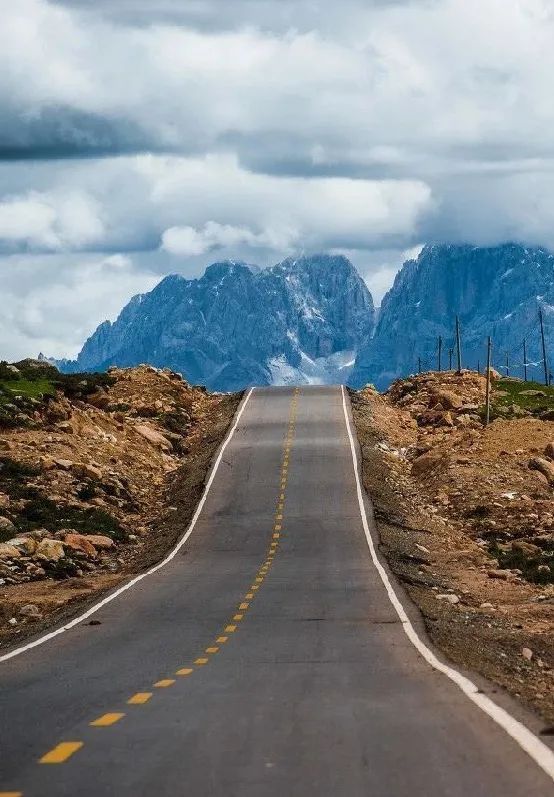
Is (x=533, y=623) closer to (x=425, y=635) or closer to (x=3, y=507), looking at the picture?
(x=425, y=635)

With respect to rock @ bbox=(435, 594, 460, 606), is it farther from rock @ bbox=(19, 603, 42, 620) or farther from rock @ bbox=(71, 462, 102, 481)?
rock @ bbox=(71, 462, 102, 481)

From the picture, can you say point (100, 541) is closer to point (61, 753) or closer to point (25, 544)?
point (25, 544)

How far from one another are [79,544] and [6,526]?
279 centimetres

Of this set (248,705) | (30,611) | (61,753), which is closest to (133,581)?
(30,611)

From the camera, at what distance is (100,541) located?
48.8 metres

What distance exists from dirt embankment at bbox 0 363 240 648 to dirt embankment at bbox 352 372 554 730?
9.06 m

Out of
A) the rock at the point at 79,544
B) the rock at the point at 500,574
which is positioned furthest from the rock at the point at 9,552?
the rock at the point at 500,574

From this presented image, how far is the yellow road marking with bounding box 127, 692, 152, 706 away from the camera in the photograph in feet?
49.6

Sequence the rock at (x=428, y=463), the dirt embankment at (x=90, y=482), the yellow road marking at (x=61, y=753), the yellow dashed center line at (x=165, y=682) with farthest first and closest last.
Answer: the rock at (x=428, y=463) < the dirt embankment at (x=90, y=482) < the yellow dashed center line at (x=165, y=682) < the yellow road marking at (x=61, y=753)

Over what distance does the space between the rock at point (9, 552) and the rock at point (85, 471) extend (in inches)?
597

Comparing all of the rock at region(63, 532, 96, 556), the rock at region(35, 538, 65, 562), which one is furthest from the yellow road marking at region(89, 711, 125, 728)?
the rock at region(63, 532, 96, 556)

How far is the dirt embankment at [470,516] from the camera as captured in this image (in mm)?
24578

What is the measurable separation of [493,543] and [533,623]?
19329 millimetres

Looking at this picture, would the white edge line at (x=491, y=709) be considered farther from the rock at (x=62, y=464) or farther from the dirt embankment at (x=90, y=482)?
the rock at (x=62, y=464)
